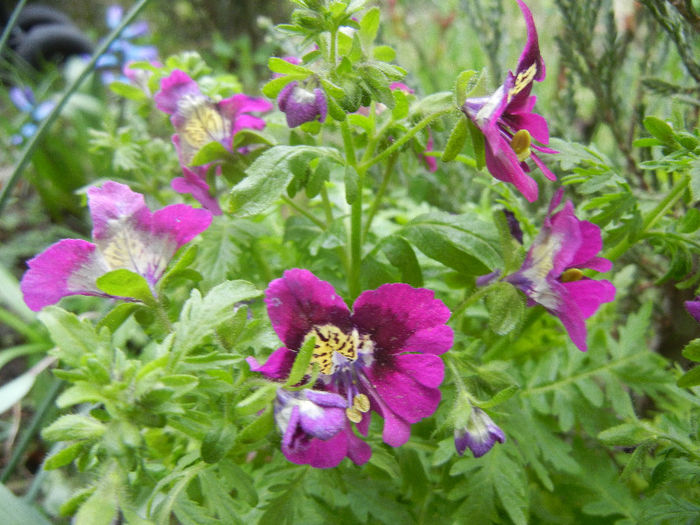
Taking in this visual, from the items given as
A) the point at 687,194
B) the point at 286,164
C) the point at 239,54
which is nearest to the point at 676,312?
the point at 687,194

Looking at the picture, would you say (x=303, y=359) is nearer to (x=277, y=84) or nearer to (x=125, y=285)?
(x=125, y=285)

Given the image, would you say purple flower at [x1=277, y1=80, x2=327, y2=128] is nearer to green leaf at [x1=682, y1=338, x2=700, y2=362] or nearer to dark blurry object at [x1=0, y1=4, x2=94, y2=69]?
green leaf at [x1=682, y1=338, x2=700, y2=362]

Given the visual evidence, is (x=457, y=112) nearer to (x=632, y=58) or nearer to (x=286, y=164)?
(x=286, y=164)

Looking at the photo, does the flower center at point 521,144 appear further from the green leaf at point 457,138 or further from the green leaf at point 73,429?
the green leaf at point 73,429

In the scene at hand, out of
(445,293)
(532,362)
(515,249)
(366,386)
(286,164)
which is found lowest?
(532,362)

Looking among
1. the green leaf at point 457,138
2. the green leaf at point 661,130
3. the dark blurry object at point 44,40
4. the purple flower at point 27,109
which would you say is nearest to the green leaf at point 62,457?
the green leaf at point 457,138

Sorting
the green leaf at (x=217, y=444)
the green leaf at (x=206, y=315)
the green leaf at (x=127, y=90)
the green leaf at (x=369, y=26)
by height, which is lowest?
the green leaf at (x=217, y=444)
